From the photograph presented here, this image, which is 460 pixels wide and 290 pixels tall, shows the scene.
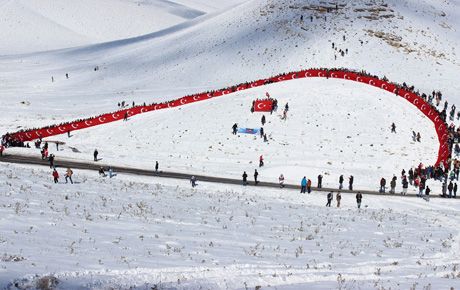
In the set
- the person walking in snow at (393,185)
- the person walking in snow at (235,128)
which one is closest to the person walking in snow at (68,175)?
the person walking in snow at (393,185)

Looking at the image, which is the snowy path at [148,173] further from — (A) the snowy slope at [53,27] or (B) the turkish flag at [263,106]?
(A) the snowy slope at [53,27]

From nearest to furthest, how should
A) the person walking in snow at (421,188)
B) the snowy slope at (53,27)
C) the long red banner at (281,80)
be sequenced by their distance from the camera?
the person walking in snow at (421,188), the long red banner at (281,80), the snowy slope at (53,27)

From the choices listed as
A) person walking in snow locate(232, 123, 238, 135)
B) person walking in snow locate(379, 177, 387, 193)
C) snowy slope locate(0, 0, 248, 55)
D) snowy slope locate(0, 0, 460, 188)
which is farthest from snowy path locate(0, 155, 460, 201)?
snowy slope locate(0, 0, 248, 55)

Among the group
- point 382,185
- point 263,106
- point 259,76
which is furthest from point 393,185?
point 259,76

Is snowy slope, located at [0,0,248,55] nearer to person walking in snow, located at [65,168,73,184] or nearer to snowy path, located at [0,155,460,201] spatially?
snowy path, located at [0,155,460,201]

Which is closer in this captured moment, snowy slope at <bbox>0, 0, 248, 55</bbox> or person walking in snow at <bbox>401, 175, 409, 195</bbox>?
person walking in snow at <bbox>401, 175, 409, 195</bbox>

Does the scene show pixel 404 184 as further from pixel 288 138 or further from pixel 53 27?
pixel 53 27
